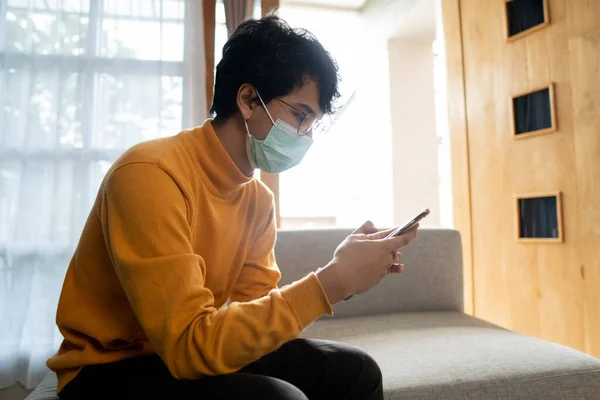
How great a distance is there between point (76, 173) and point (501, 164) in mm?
1905

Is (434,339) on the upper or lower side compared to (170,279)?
lower

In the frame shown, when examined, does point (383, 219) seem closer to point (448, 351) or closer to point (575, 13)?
point (575, 13)

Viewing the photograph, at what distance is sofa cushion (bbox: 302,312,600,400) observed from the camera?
927 millimetres

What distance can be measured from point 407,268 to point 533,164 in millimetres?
835

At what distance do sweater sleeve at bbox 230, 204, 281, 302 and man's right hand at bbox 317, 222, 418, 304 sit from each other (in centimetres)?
28

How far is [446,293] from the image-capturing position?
1564 millimetres

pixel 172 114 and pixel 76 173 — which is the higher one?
pixel 172 114

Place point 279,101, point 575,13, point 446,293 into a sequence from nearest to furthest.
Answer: point 279,101, point 446,293, point 575,13

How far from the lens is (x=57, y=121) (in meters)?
1.72

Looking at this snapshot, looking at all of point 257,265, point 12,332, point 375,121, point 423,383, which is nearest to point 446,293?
point 423,383

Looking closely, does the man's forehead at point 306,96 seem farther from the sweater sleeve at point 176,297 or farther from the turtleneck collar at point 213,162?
the sweater sleeve at point 176,297

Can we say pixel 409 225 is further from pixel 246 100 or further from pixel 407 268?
pixel 407 268

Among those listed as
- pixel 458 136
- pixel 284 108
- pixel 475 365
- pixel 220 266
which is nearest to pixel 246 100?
pixel 284 108

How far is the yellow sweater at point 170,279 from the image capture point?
591mm
